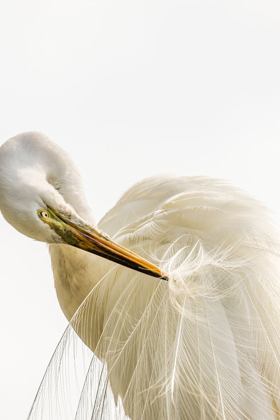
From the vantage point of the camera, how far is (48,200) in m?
3.80

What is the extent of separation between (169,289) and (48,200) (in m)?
0.63

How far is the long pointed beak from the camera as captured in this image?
12.4 ft

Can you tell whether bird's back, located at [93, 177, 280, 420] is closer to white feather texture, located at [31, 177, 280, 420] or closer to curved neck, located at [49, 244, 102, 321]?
white feather texture, located at [31, 177, 280, 420]

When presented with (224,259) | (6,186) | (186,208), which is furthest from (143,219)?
(6,186)

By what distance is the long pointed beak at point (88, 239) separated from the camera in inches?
149

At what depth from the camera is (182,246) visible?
158 inches

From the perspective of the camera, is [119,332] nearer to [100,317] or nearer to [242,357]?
[100,317]

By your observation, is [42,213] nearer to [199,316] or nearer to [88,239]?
[88,239]

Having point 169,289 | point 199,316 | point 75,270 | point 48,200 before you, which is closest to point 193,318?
point 199,316

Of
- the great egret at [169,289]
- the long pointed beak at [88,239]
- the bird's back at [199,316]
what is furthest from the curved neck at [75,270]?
the long pointed beak at [88,239]

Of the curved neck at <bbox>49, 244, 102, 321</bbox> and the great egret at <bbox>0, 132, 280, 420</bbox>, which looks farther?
the curved neck at <bbox>49, 244, 102, 321</bbox>

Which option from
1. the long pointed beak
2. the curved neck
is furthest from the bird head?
the curved neck

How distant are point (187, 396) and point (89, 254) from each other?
0.82 meters

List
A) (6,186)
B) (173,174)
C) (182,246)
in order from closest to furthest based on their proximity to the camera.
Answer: (6,186) → (182,246) → (173,174)
